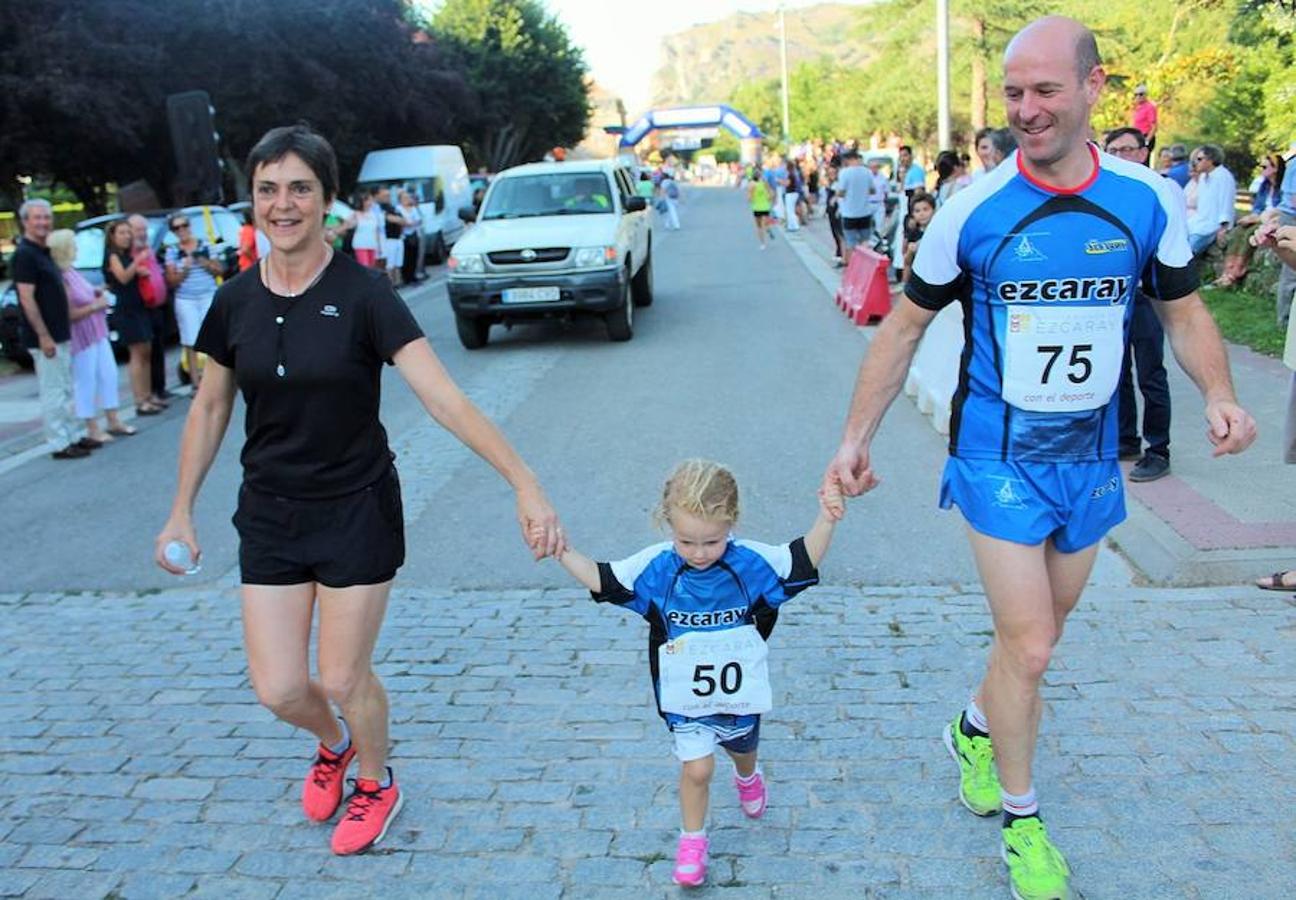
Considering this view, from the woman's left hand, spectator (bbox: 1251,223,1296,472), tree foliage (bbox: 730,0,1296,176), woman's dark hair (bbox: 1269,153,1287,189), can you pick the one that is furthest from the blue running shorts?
woman's dark hair (bbox: 1269,153,1287,189)

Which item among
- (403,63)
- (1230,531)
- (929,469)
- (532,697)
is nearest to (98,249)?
(929,469)

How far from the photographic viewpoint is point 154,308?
34.3 feet

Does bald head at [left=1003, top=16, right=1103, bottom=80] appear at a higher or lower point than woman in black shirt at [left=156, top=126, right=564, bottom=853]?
higher

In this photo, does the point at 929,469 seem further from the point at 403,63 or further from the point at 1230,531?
the point at 403,63

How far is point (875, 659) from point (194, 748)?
103 inches

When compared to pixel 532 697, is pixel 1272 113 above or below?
above

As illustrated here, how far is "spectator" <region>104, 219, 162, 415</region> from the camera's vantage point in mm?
10148

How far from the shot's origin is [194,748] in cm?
417

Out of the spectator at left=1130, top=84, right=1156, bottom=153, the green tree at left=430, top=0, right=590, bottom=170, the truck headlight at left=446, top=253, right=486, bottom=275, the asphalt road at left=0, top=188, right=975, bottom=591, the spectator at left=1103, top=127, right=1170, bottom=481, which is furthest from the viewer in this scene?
the green tree at left=430, top=0, right=590, bottom=170

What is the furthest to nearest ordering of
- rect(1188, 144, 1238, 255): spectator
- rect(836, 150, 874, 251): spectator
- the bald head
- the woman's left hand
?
1. rect(836, 150, 874, 251): spectator
2. rect(1188, 144, 1238, 255): spectator
3. the woman's left hand
4. the bald head

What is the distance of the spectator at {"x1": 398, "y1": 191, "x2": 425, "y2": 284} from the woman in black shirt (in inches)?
740

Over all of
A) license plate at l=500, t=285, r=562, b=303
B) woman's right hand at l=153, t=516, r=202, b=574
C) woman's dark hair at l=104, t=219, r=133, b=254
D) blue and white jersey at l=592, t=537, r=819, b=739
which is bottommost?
license plate at l=500, t=285, r=562, b=303

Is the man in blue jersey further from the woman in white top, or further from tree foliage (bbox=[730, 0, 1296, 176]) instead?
the woman in white top

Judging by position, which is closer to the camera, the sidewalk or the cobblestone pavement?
the cobblestone pavement
